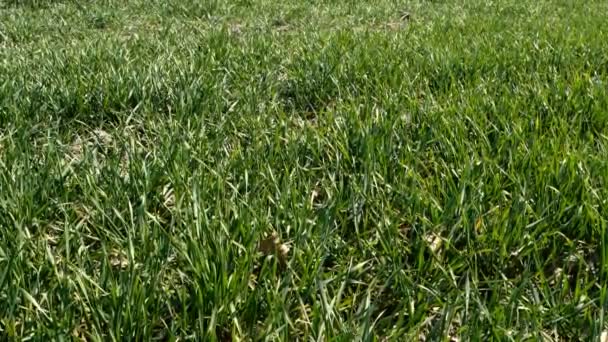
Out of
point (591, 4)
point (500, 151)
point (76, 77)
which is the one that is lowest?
point (591, 4)

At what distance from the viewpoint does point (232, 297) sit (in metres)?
1.36

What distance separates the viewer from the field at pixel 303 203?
4.42 feet

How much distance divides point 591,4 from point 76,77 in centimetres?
862

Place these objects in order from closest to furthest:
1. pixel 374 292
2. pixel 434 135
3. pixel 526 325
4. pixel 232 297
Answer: pixel 526 325, pixel 232 297, pixel 374 292, pixel 434 135

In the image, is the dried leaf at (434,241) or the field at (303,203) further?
the dried leaf at (434,241)

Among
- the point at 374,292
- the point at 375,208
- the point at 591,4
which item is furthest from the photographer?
the point at 591,4

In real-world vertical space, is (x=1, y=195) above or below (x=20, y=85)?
above

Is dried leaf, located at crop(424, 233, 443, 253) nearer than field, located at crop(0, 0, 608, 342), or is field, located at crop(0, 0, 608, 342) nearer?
field, located at crop(0, 0, 608, 342)

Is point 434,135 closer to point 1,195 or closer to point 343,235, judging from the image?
point 343,235

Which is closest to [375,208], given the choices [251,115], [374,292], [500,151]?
[374,292]

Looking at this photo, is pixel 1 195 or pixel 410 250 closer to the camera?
pixel 410 250

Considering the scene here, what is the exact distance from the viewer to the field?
1.35m

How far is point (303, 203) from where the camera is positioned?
179 centimetres

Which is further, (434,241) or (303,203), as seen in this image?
(303,203)
